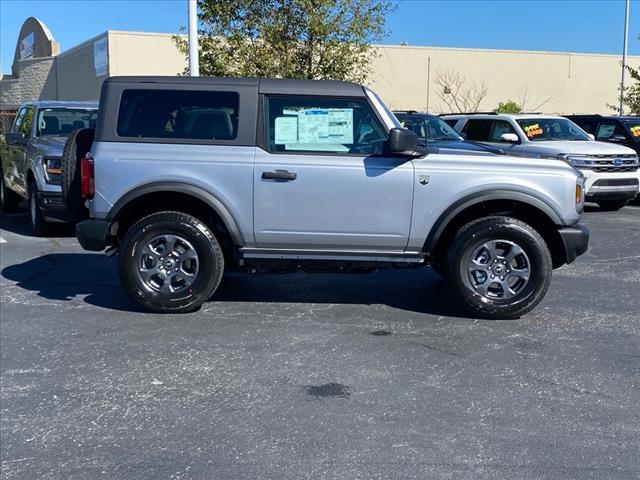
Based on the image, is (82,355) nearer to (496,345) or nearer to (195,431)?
(195,431)

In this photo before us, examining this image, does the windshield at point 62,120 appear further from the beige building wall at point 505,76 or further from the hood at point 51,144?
the beige building wall at point 505,76

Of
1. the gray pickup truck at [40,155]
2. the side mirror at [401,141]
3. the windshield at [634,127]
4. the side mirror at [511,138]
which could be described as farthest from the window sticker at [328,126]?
the windshield at [634,127]

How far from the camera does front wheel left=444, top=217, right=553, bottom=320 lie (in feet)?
19.5

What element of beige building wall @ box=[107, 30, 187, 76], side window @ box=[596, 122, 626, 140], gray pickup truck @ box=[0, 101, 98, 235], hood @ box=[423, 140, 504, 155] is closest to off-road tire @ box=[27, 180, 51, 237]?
gray pickup truck @ box=[0, 101, 98, 235]

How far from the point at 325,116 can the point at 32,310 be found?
10.4 ft

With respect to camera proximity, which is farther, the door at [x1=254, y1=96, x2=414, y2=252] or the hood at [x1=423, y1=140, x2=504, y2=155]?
the hood at [x1=423, y1=140, x2=504, y2=155]

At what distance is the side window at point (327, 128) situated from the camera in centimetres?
596

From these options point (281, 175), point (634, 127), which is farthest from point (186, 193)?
point (634, 127)

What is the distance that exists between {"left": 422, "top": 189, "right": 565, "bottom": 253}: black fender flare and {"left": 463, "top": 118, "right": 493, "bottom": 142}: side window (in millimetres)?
8618

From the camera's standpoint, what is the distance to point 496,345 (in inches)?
213

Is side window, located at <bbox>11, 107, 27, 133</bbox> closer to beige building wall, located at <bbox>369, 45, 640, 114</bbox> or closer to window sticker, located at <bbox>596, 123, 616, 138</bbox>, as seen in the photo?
window sticker, located at <bbox>596, 123, 616, 138</bbox>

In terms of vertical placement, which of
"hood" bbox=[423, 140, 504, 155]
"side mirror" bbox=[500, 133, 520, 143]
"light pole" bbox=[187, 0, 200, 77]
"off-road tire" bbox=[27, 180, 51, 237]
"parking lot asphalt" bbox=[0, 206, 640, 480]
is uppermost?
"light pole" bbox=[187, 0, 200, 77]

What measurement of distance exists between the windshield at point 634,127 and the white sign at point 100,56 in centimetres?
2032

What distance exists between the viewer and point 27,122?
36.5 ft
